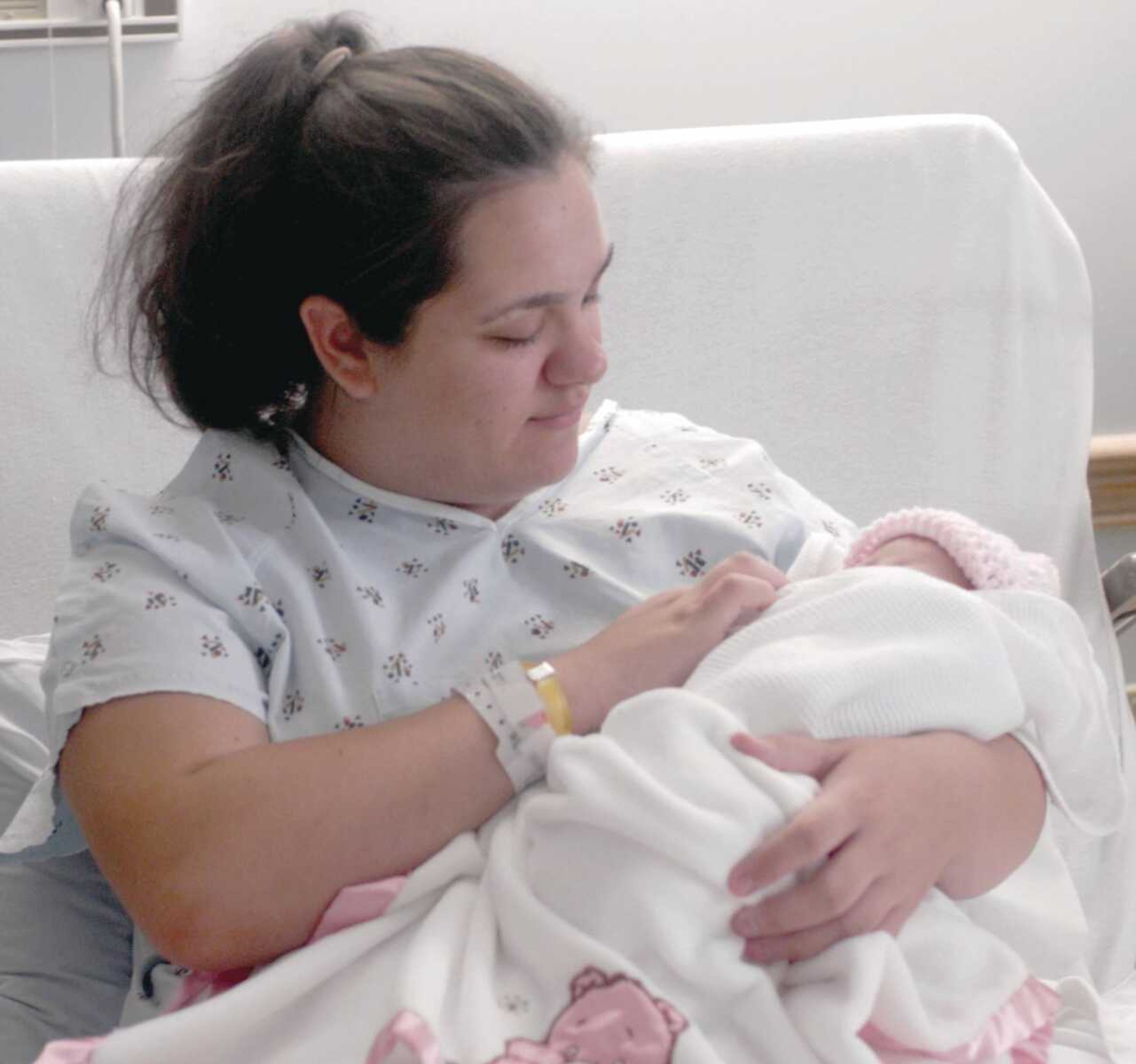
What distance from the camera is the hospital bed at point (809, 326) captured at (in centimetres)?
196

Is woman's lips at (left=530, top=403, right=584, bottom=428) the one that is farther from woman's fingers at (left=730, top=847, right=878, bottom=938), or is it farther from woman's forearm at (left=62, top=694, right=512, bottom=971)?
woman's fingers at (left=730, top=847, right=878, bottom=938)

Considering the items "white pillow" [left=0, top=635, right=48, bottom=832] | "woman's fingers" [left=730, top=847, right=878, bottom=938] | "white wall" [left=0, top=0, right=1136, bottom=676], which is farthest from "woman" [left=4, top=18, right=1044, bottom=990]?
"white wall" [left=0, top=0, right=1136, bottom=676]

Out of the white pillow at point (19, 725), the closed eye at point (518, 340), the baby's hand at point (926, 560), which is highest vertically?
the closed eye at point (518, 340)

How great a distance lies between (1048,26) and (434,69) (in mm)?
1411

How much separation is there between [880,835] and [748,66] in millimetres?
1588

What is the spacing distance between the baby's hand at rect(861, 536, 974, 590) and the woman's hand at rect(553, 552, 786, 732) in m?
0.12

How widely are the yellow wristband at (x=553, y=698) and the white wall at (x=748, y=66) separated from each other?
130cm

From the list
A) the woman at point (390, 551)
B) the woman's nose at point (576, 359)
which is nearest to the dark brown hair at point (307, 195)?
the woman at point (390, 551)

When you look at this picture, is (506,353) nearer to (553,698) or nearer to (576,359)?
(576,359)

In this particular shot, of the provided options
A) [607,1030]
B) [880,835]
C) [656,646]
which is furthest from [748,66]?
[607,1030]

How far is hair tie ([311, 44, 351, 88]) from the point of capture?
4.43 ft

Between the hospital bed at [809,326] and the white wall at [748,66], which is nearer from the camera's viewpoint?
the hospital bed at [809,326]

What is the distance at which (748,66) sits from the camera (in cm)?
241

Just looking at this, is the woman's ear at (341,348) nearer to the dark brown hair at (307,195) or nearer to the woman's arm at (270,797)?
the dark brown hair at (307,195)
